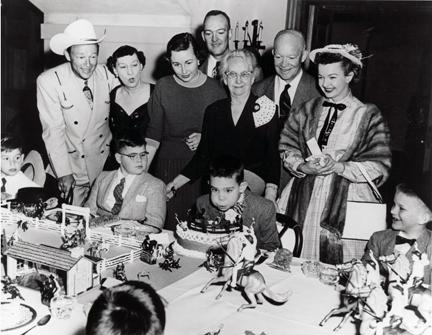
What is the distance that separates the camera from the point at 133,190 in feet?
9.39

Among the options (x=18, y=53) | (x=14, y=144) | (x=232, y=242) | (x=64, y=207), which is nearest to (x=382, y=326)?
(x=232, y=242)

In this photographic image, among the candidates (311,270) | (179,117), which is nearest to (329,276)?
(311,270)

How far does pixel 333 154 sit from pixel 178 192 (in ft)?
3.23

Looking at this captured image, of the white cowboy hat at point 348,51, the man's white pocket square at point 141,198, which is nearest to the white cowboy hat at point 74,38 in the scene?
the man's white pocket square at point 141,198

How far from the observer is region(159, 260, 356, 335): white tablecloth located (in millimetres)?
1596

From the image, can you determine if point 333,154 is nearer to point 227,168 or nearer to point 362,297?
point 227,168

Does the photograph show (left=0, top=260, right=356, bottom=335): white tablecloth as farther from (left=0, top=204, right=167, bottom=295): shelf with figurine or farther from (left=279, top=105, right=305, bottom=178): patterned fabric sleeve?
(left=279, top=105, right=305, bottom=178): patterned fabric sleeve

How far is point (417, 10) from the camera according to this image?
4.02m

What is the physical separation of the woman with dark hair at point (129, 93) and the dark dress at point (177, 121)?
100mm

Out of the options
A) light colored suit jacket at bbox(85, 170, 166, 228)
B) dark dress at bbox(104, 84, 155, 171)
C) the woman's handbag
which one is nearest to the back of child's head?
the woman's handbag

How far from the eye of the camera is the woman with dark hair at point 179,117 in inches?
128

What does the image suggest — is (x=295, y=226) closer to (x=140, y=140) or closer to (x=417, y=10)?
(x=140, y=140)

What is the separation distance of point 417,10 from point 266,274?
286cm

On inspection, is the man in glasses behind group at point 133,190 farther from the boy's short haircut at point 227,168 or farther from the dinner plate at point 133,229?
the boy's short haircut at point 227,168
